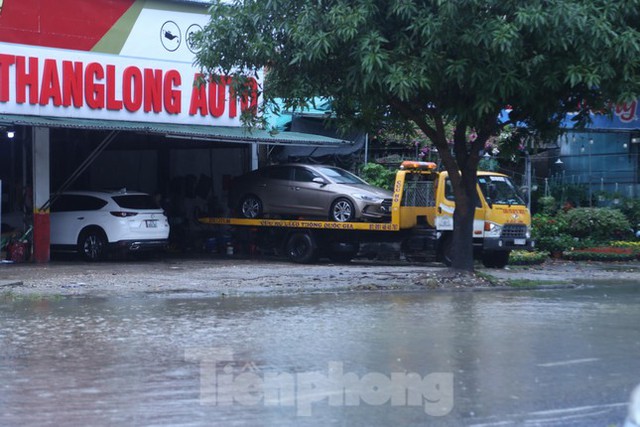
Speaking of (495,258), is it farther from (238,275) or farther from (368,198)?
(238,275)

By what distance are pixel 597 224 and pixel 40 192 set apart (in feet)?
47.8

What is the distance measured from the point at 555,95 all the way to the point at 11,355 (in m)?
10.7

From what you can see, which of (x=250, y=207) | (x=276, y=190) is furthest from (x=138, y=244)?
(x=276, y=190)

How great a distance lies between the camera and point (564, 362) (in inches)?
369

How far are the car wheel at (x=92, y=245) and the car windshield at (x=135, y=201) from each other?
89 cm

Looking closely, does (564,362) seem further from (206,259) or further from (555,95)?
(206,259)

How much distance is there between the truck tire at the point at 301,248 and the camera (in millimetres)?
21906

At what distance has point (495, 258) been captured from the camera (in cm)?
2153

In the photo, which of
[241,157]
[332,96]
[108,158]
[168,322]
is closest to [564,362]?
[168,322]

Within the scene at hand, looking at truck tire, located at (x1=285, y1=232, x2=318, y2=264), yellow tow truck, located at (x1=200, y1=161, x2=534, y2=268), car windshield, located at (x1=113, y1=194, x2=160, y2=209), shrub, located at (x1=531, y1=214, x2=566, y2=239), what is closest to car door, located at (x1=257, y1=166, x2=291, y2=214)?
yellow tow truck, located at (x1=200, y1=161, x2=534, y2=268)

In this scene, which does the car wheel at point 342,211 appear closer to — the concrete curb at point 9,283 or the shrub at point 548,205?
the shrub at point 548,205

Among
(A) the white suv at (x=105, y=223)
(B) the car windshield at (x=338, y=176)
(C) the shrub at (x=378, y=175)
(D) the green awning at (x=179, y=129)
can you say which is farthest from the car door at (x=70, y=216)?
(C) the shrub at (x=378, y=175)

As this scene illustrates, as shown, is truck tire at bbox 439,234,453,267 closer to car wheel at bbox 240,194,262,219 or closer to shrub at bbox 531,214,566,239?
shrub at bbox 531,214,566,239

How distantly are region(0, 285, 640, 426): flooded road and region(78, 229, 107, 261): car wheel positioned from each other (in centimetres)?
770
